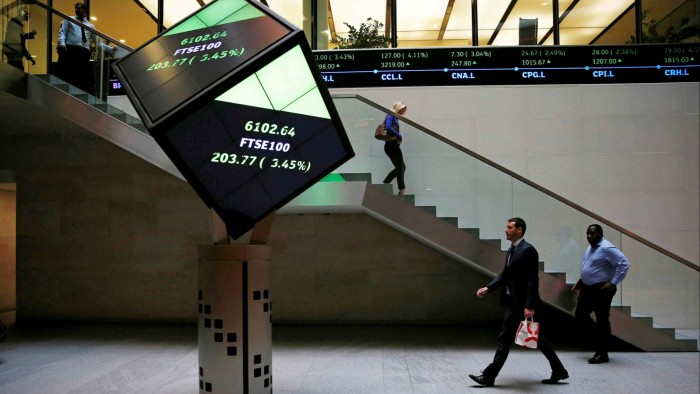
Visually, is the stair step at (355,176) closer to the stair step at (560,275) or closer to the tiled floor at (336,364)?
the tiled floor at (336,364)

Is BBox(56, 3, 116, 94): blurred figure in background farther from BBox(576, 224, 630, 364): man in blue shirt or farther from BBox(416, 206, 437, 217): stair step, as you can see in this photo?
BBox(576, 224, 630, 364): man in blue shirt

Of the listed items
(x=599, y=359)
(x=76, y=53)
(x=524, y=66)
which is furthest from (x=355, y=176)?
(x=76, y=53)

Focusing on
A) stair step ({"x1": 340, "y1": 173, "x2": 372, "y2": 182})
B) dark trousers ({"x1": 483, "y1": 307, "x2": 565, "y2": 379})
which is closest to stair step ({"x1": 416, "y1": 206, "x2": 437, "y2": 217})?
stair step ({"x1": 340, "y1": 173, "x2": 372, "y2": 182})

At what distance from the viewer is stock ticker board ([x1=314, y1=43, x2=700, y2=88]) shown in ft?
36.2

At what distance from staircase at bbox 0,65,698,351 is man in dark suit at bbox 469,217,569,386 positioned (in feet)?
6.67

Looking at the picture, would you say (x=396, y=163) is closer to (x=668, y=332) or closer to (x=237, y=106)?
(x=237, y=106)

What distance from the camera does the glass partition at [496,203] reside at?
28.1ft

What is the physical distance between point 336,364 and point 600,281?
151 inches

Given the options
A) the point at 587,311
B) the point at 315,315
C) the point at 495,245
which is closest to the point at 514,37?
the point at 495,245

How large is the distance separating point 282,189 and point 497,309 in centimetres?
687

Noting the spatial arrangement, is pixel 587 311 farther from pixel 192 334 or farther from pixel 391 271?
pixel 192 334

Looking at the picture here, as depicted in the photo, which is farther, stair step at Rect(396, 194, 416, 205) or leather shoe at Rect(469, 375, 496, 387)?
stair step at Rect(396, 194, 416, 205)

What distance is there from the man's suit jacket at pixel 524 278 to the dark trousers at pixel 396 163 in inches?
102

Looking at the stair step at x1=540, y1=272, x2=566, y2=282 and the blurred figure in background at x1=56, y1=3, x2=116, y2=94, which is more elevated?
the blurred figure in background at x1=56, y1=3, x2=116, y2=94
